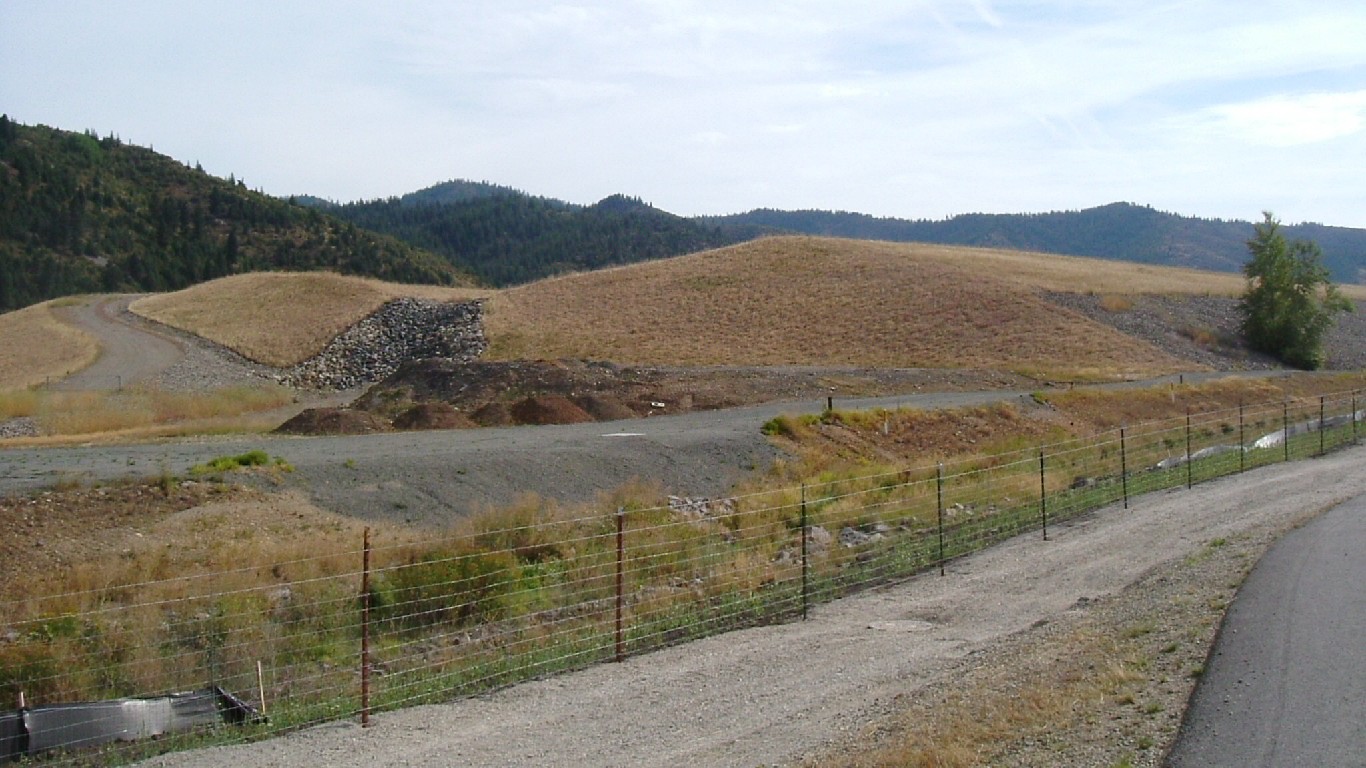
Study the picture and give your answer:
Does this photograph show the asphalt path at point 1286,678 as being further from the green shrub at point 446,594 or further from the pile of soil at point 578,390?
the pile of soil at point 578,390

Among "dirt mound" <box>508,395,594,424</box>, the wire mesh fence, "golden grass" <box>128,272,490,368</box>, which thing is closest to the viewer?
the wire mesh fence

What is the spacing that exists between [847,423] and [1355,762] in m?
27.6

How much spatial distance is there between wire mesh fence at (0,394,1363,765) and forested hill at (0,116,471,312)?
131 m

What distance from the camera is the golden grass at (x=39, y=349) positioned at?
200ft

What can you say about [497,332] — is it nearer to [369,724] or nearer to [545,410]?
[545,410]

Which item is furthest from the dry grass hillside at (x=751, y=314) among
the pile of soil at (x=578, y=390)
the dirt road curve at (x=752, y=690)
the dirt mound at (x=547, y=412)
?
the dirt road curve at (x=752, y=690)

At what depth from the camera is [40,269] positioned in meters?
134

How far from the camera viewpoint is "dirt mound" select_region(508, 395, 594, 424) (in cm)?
3647

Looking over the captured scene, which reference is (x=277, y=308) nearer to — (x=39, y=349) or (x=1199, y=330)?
(x=39, y=349)

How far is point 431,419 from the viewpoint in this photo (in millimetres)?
35750

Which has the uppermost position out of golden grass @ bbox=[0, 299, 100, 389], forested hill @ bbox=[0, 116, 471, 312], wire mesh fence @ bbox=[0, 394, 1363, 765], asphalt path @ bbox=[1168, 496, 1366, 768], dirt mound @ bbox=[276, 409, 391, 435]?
forested hill @ bbox=[0, 116, 471, 312]

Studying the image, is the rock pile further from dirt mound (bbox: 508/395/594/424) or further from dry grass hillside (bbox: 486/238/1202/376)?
dirt mound (bbox: 508/395/594/424)

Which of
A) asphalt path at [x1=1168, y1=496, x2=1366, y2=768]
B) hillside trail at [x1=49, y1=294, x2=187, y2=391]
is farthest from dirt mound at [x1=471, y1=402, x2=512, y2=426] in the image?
asphalt path at [x1=1168, y1=496, x2=1366, y2=768]

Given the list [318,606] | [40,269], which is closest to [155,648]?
[318,606]
